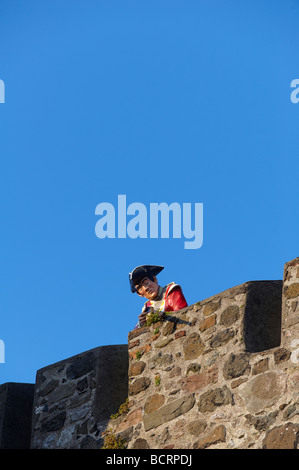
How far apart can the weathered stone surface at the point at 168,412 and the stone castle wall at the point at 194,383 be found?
0.5 inches

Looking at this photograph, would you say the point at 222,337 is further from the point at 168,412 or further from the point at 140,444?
the point at 140,444

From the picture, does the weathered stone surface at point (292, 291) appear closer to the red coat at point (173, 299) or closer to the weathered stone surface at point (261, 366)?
the weathered stone surface at point (261, 366)

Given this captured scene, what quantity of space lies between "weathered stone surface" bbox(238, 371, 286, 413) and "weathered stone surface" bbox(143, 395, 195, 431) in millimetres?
743

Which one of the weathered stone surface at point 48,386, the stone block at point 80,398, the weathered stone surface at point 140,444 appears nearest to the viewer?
the weathered stone surface at point 140,444

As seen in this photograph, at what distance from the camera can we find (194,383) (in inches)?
466

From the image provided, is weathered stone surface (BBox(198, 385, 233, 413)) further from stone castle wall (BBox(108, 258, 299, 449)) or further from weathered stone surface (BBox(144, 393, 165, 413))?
weathered stone surface (BBox(144, 393, 165, 413))

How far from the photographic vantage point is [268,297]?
11656mm

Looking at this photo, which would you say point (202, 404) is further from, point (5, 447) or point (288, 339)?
point (5, 447)

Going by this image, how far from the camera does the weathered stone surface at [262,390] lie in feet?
35.8

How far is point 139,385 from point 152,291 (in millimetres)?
1062

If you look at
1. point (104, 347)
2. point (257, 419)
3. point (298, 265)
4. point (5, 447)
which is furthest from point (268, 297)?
point (5, 447)

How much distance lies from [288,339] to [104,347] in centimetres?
277

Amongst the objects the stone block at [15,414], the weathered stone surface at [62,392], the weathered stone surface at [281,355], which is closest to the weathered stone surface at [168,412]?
the weathered stone surface at [281,355]
